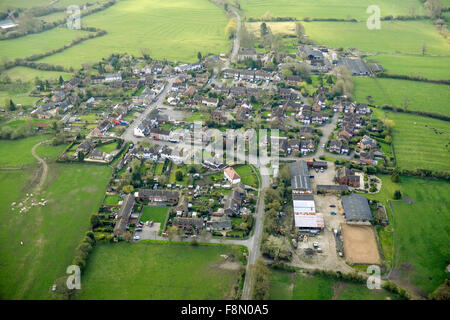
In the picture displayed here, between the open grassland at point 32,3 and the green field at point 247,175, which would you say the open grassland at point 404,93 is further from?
the open grassland at point 32,3

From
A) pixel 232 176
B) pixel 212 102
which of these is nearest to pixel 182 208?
pixel 232 176

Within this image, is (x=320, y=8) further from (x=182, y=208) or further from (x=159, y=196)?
(x=182, y=208)

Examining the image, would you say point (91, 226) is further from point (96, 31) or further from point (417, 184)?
point (96, 31)

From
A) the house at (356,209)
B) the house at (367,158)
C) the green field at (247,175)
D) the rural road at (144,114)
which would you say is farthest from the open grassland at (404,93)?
the rural road at (144,114)

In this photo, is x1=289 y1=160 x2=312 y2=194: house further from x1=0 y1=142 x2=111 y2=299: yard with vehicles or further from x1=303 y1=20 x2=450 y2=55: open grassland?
x1=303 y1=20 x2=450 y2=55: open grassland

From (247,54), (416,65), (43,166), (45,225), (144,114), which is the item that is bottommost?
(45,225)
